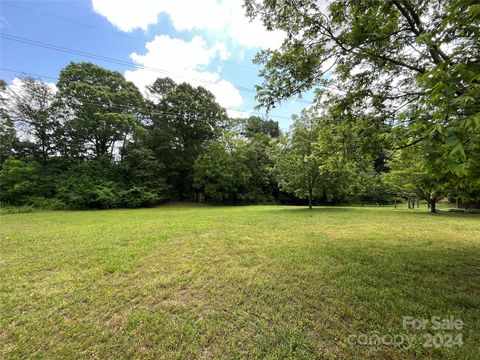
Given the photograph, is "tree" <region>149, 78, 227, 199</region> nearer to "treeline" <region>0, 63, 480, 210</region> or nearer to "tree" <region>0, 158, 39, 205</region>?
"treeline" <region>0, 63, 480, 210</region>

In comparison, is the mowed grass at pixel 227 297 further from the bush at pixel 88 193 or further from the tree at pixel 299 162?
the bush at pixel 88 193

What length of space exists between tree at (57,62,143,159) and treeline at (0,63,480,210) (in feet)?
0.27

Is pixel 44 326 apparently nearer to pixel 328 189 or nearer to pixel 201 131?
pixel 328 189

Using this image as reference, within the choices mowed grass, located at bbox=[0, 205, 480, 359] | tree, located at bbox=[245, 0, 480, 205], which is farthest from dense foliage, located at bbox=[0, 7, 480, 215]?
mowed grass, located at bbox=[0, 205, 480, 359]

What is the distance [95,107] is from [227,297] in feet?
73.0

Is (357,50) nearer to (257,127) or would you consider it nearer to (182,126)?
(182,126)

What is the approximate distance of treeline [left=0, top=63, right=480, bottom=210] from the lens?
14477mm

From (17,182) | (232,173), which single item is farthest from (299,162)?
(17,182)

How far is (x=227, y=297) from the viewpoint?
284cm

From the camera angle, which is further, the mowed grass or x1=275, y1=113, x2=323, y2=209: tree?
x1=275, y1=113, x2=323, y2=209: tree

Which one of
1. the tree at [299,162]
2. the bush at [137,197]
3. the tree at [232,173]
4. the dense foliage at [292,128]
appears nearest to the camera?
the dense foliage at [292,128]

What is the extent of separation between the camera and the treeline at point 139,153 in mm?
14477

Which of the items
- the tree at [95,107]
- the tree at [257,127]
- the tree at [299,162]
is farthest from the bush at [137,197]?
the tree at [257,127]

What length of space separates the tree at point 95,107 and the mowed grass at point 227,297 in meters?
16.9
